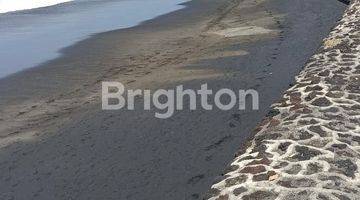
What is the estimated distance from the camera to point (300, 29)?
21.0m

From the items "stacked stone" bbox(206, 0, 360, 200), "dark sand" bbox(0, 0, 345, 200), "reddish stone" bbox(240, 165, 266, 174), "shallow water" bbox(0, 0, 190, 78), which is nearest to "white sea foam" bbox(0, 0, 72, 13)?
"shallow water" bbox(0, 0, 190, 78)

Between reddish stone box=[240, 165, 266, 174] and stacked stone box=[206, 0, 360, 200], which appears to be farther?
reddish stone box=[240, 165, 266, 174]

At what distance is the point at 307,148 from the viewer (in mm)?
6930

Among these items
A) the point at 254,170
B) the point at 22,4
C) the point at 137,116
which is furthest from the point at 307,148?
the point at 22,4

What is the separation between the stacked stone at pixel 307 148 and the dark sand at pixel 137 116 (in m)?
1.27

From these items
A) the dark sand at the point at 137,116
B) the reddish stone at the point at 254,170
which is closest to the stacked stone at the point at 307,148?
the reddish stone at the point at 254,170

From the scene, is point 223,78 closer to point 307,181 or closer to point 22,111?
point 22,111

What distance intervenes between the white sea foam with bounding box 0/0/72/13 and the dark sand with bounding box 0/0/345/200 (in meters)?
14.6

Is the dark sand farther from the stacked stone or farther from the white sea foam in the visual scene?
the white sea foam

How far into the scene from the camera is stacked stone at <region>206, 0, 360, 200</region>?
19.8 feet

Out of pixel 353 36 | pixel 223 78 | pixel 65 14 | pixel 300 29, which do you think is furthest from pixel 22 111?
pixel 65 14

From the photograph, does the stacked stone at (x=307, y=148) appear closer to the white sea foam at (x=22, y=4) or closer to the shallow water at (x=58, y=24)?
the shallow water at (x=58, y=24)

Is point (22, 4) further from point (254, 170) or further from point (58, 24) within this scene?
point (254, 170)

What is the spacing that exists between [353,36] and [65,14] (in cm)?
2269
